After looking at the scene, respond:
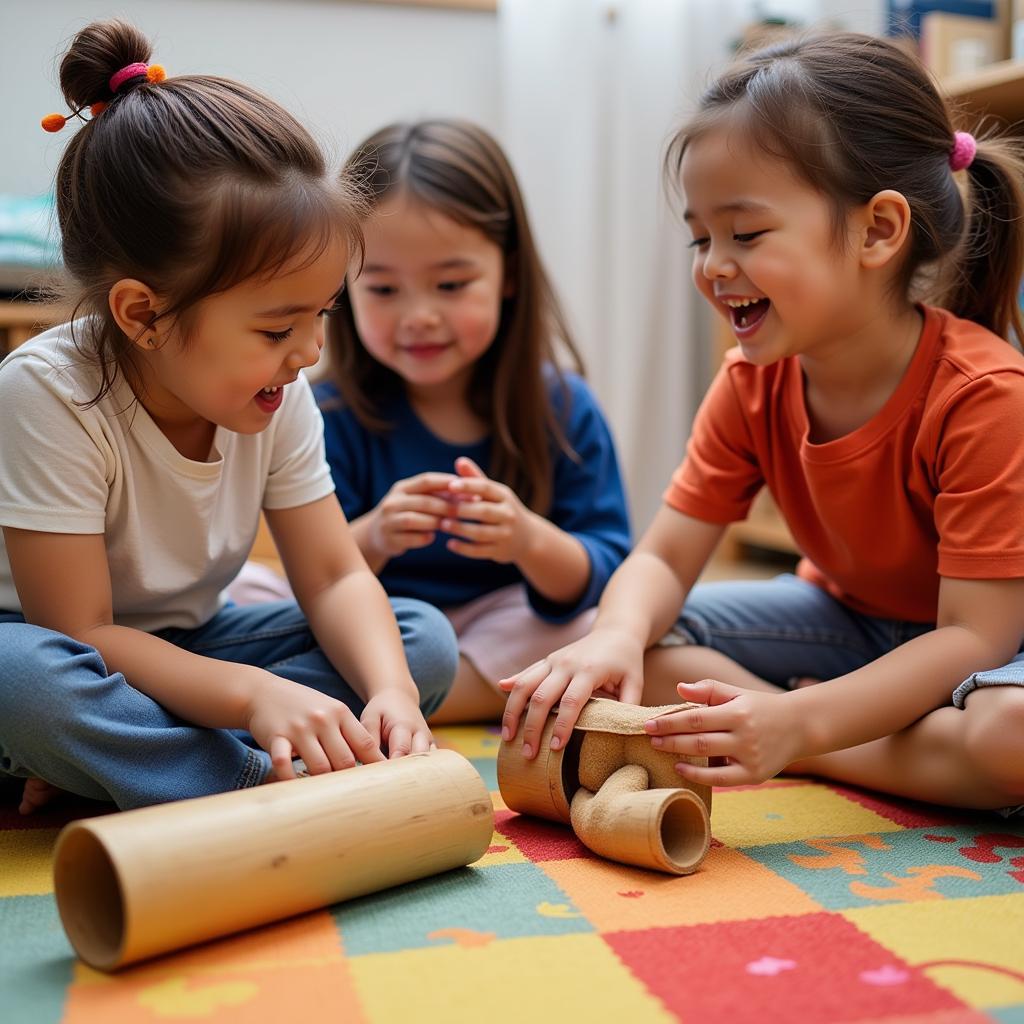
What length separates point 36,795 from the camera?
91 centimetres

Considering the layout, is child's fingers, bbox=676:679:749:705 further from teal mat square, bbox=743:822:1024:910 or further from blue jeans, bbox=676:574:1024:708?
blue jeans, bbox=676:574:1024:708

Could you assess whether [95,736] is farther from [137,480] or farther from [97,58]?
[97,58]

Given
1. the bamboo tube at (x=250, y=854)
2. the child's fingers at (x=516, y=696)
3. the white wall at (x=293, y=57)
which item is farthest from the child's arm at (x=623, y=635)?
the white wall at (x=293, y=57)

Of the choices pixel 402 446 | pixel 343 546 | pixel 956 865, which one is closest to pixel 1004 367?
pixel 956 865

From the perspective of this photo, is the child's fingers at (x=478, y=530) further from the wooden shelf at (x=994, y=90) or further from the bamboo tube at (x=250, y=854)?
the wooden shelf at (x=994, y=90)

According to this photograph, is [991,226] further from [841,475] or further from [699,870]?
[699,870]

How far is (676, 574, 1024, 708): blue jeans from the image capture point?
1.15m

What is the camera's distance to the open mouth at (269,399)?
2.93ft

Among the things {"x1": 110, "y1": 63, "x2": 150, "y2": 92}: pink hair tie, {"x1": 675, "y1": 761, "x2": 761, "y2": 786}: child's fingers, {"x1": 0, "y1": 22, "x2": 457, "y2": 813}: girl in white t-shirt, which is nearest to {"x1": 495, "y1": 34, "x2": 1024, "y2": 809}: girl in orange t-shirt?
{"x1": 675, "y1": 761, "x2": 761, "y2": 786}: child's fingers

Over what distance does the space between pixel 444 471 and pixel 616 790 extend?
0.68 m

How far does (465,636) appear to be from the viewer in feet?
4.40

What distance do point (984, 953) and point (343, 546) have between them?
57 cm

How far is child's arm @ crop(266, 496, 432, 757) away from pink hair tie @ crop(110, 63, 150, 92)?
1.13ft

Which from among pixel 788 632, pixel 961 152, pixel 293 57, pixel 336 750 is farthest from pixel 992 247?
pixel 293 57
